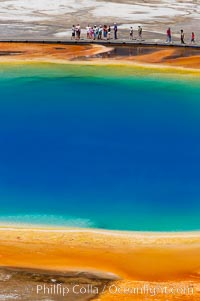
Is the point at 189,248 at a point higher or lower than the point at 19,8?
lower

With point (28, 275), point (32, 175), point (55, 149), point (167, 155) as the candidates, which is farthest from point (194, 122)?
point (28, 275)

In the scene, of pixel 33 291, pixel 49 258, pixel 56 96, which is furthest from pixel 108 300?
pixel 56 96

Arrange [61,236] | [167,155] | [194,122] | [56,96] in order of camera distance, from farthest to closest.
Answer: [56,96], [194,122], [167,155], [61,236]

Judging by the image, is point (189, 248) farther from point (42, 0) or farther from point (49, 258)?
point (42, 0)

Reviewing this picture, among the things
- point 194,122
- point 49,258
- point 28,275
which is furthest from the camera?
point 194,122

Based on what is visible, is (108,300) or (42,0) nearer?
(108,300)

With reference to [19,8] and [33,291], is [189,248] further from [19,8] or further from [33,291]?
[19,8]

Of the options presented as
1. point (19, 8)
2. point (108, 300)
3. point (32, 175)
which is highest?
point (19, 8)
